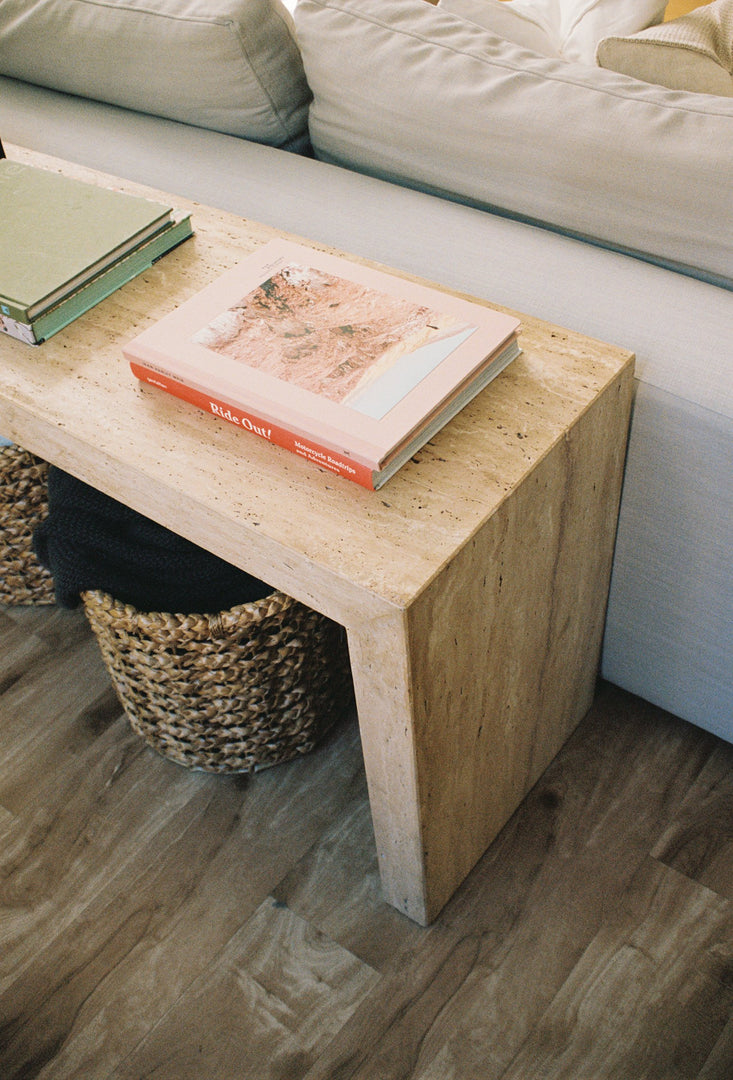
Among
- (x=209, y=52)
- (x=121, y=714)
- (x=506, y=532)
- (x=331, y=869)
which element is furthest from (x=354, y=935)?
(x=209, y=52)

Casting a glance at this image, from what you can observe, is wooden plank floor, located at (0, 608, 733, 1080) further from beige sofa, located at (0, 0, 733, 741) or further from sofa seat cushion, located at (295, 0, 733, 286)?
sofa seat cushion, located at (295, 0, 733, 286)

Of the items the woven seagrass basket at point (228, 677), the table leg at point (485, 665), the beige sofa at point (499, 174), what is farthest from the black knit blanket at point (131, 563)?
the beige sofa at point (499, 174)

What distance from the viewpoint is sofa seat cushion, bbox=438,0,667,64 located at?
1137 millimetres

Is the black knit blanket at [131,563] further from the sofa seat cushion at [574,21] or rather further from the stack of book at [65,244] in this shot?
the sofa seat cushion at [574,21]

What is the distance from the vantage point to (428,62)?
983 millimetres

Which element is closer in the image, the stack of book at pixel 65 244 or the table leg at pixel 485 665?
the table leg at pixel 485 665

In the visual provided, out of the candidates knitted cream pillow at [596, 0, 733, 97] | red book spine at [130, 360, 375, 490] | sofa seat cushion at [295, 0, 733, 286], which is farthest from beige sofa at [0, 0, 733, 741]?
red book spine at [130, 360, 375, 490]

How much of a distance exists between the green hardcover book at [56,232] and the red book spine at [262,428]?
0.14 metres

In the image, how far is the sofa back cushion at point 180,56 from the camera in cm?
110

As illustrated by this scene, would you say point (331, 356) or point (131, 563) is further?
point (131, 563)

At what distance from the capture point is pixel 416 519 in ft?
2.28

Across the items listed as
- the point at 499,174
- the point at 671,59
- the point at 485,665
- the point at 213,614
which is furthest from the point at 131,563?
the point at 671,59

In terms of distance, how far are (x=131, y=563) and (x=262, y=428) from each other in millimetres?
322

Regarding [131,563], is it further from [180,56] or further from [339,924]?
[180,56]
